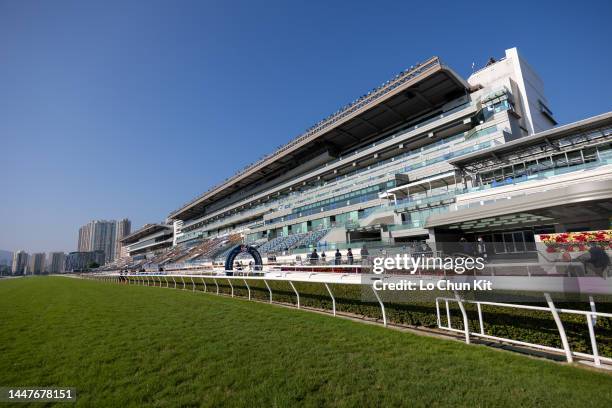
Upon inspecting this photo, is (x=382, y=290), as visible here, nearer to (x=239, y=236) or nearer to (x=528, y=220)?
(x=528, y=220)

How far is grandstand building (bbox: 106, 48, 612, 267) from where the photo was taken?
37.5 ft

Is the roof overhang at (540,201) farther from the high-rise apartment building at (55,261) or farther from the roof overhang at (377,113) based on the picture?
the high-rise apartment building at (55,261)

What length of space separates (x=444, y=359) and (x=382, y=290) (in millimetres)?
2681

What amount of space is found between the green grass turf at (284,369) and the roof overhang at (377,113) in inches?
1222

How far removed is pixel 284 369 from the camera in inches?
146

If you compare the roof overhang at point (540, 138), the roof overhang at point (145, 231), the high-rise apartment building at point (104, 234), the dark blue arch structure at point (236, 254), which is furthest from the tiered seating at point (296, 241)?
the high-rise apartment building at point (104, 234)

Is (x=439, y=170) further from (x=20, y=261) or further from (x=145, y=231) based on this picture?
(x=20, y=261)

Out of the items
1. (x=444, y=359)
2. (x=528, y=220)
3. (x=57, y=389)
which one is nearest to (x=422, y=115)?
(x=528, y=220)

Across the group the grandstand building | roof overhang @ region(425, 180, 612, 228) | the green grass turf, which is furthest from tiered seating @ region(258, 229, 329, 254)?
the green grass turf

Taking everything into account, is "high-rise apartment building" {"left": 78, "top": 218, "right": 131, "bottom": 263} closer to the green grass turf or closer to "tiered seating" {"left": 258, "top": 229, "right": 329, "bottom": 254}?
"tiered seating" {"left": 258, "top": 229, "right": 329, "bottom": 254}

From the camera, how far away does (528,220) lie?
11414 mm

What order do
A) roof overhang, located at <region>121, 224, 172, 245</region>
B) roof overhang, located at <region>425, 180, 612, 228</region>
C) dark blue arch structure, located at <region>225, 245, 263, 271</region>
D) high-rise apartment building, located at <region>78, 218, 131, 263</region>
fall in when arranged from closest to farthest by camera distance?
roof overhang, located at <region>425, 180, 612, 228</region> → dark blue arch structure, located at <region>225, 245, 263, 271</region> → roof overhang, located at <region>121, 224, 172, 245</region> → high-rise apartment building, located at <region>78, 218, 131, 263</region>

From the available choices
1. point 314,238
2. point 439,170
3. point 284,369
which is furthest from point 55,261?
point 284,369

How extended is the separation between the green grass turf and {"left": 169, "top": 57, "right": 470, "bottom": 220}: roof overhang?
31028 millimetres
